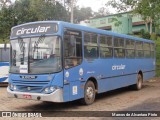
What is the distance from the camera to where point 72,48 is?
10.6m

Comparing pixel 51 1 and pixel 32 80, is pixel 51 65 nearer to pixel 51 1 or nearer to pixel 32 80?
pixel 32 80

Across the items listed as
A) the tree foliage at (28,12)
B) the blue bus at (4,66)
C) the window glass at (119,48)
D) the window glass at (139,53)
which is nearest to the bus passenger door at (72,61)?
the window glass at (119,48)

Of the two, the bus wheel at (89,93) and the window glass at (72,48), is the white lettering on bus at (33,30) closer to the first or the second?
the window glass at (72,48)

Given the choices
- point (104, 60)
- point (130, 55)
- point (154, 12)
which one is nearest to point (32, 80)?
point (104, 60)

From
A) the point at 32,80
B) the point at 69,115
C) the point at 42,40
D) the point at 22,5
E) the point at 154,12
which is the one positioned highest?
the point at 22,5

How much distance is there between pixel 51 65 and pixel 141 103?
3.92 m

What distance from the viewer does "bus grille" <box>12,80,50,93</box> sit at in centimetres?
988

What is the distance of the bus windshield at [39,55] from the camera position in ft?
32.4

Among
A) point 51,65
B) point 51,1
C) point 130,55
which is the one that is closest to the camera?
point 51,65

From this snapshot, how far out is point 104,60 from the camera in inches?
503

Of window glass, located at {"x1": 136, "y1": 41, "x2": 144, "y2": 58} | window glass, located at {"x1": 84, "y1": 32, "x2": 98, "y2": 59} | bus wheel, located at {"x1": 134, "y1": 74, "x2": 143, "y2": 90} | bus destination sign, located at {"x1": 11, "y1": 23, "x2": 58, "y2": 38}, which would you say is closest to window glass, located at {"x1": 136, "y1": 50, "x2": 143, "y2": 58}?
window glass, located at {"x1": 136, "y1": 41, "x2": 144, "y2": 58}

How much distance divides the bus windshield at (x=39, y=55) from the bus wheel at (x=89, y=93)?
73.2 inches

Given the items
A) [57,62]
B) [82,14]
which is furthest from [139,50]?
[82,14]

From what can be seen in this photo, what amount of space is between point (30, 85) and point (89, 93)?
2.35 metres
